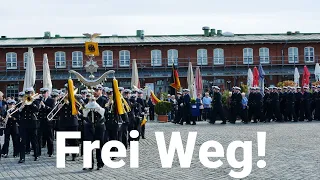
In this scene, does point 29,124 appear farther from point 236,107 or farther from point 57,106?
point 236,107

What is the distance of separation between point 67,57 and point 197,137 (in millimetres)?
33902

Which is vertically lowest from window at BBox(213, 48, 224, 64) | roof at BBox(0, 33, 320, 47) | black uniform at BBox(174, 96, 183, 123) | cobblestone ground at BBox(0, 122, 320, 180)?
cobblestone ground at BBox(0, 122, 320, 180)

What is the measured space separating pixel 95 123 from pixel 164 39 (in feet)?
132

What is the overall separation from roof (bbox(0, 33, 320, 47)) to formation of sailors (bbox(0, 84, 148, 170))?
112 feet

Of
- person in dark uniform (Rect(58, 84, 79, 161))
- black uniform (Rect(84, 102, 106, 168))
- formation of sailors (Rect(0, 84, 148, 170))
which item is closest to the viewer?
black uniform (Rect(84, 102, 106, 168))

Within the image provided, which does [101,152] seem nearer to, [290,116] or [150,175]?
→ [150,175]

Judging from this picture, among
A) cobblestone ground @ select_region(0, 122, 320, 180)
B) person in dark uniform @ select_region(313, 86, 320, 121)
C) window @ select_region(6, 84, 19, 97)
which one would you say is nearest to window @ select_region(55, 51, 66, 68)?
window @ select_region(6, 84, 19, 97)

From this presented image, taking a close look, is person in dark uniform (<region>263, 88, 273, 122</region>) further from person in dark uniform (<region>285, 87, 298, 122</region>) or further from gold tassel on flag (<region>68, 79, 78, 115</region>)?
gold tassel on flag (<region>68, 79, 78, 115</region>)

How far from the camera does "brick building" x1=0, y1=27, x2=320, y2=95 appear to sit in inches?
1964

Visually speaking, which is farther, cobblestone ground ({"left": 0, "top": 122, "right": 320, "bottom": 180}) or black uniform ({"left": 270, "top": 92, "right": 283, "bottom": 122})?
black uniform ({"left": 270, "top": 92, "right": 283, "bottom": 122})

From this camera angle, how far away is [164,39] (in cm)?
5269

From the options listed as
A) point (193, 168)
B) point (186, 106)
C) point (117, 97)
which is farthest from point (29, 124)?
point (186, 106)

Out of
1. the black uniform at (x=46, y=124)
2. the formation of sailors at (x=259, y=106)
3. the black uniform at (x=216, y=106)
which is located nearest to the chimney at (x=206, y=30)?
the formation of sailors at (x=259, y=106)

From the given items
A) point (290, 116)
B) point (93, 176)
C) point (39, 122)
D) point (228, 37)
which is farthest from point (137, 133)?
point (228, 37)
